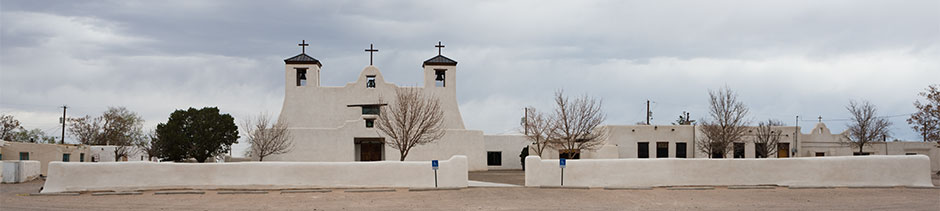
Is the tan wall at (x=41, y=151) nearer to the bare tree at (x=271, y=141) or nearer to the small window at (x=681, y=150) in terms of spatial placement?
the bare tree at (x=271, y=141)

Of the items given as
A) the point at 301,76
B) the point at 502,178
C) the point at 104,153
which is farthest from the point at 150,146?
the point at 502,178

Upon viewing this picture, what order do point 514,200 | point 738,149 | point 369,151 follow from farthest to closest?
point 738,149
point 369,151
point 514,200

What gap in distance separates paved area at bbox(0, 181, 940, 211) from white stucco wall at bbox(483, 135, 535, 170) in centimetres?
1991

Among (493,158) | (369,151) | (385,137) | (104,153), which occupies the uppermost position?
(385,137)

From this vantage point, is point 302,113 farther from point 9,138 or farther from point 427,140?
point 9,138

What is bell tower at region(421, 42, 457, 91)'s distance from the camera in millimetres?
39625

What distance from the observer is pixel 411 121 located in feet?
103

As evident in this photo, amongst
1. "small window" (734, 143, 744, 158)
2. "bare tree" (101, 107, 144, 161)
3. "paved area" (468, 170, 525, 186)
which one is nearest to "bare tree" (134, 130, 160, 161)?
"bare tree" (101, 107, 144, 161)

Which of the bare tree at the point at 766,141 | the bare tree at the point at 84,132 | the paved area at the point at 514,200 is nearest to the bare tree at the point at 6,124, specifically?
the bare tree at the point at 84,132

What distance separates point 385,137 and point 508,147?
7908mm

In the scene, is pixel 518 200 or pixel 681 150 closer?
pixel 518 200

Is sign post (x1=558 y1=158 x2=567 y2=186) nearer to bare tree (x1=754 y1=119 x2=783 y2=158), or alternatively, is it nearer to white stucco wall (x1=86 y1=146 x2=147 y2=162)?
bare tree (x1=754 y1=119 x2=783 y2=158)

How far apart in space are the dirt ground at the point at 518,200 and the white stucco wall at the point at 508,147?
19.9 m

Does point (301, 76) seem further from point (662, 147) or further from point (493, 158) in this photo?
point (662, 147)
